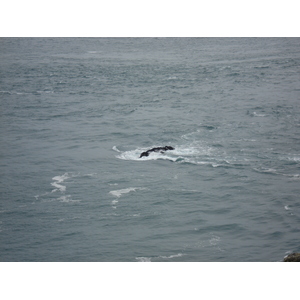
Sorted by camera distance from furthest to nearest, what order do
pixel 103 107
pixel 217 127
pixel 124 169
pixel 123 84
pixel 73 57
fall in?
pixel 73 57, pixel 123 84, pixel 103 107, pixel 217 127, pixel 124 169

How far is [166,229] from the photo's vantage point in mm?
39938

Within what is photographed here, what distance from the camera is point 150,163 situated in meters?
53.6

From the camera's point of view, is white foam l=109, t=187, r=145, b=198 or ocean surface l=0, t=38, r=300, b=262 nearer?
ocean surface l=0, t=38, r=300, b=262

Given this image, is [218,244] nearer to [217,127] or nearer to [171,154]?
[171,154]

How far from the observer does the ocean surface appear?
38344 millimetres

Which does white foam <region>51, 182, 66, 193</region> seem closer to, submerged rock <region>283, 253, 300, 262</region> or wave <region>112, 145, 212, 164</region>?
wave <region>112, 145, 212, 164</region>

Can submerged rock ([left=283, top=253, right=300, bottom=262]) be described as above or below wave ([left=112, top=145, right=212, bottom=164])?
below

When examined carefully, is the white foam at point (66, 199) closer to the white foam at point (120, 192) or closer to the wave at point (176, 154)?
the white foam at point (120, 192)

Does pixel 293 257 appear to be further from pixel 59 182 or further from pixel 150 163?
pixel 59 182

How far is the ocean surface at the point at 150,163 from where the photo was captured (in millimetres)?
38344

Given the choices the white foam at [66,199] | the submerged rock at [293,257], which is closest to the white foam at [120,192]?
the white foam at [66,199]

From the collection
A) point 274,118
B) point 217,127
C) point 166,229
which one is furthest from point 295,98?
point 166,229

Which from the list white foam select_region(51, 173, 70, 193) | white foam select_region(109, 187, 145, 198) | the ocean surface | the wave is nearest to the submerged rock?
the ocean surface

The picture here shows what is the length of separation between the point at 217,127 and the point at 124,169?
64.0 ft
